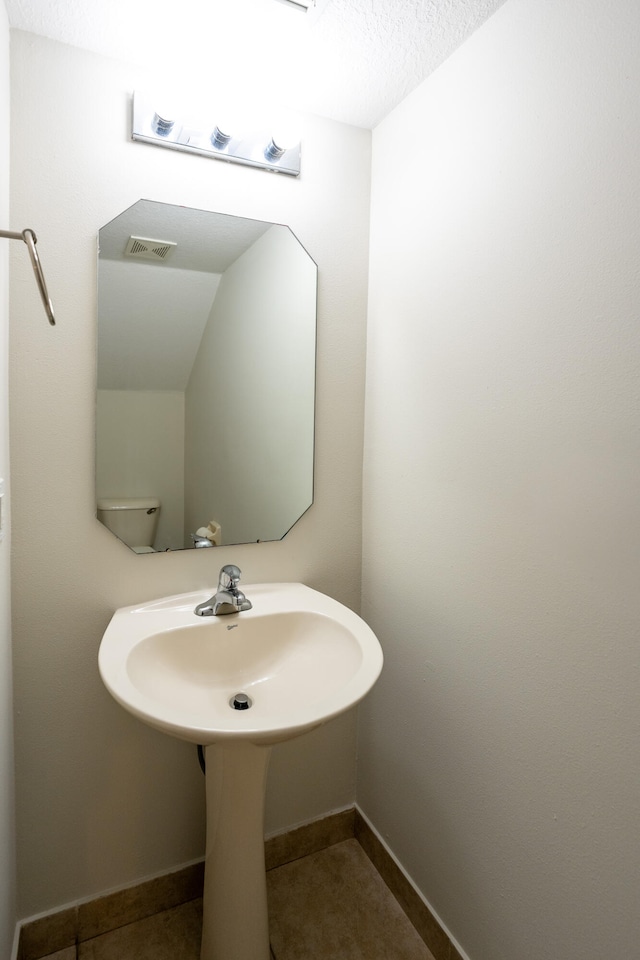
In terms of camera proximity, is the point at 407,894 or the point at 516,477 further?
the point at 407,894

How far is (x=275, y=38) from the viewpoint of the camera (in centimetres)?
123

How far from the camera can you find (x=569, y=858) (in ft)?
3.32

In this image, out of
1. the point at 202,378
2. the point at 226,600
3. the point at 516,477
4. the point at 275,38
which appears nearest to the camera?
the point at 516,477

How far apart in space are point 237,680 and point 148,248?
1.11 metres

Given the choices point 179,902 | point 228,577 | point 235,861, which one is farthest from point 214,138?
point 179,902

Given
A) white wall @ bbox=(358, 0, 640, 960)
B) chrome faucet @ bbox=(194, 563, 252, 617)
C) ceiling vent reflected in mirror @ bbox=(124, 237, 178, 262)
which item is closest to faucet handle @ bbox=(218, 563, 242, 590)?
chrome faucet @ bbox=(194, 563, 252, 617)

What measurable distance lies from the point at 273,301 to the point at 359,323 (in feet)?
0.91

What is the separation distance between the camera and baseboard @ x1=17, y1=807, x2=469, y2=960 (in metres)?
1.34

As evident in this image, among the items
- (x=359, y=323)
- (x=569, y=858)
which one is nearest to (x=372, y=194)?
(x=359, y=323)

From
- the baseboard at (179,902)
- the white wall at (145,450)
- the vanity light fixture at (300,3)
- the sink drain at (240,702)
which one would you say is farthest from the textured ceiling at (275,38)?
the baseboard at (179,902)

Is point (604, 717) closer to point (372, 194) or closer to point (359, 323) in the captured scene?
point (359, 323)

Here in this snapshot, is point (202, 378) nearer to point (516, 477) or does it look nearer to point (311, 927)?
point (516, 477)

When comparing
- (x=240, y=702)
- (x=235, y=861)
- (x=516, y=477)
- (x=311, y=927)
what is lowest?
(x=311, y=927)

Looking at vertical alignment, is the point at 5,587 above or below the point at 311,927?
above
